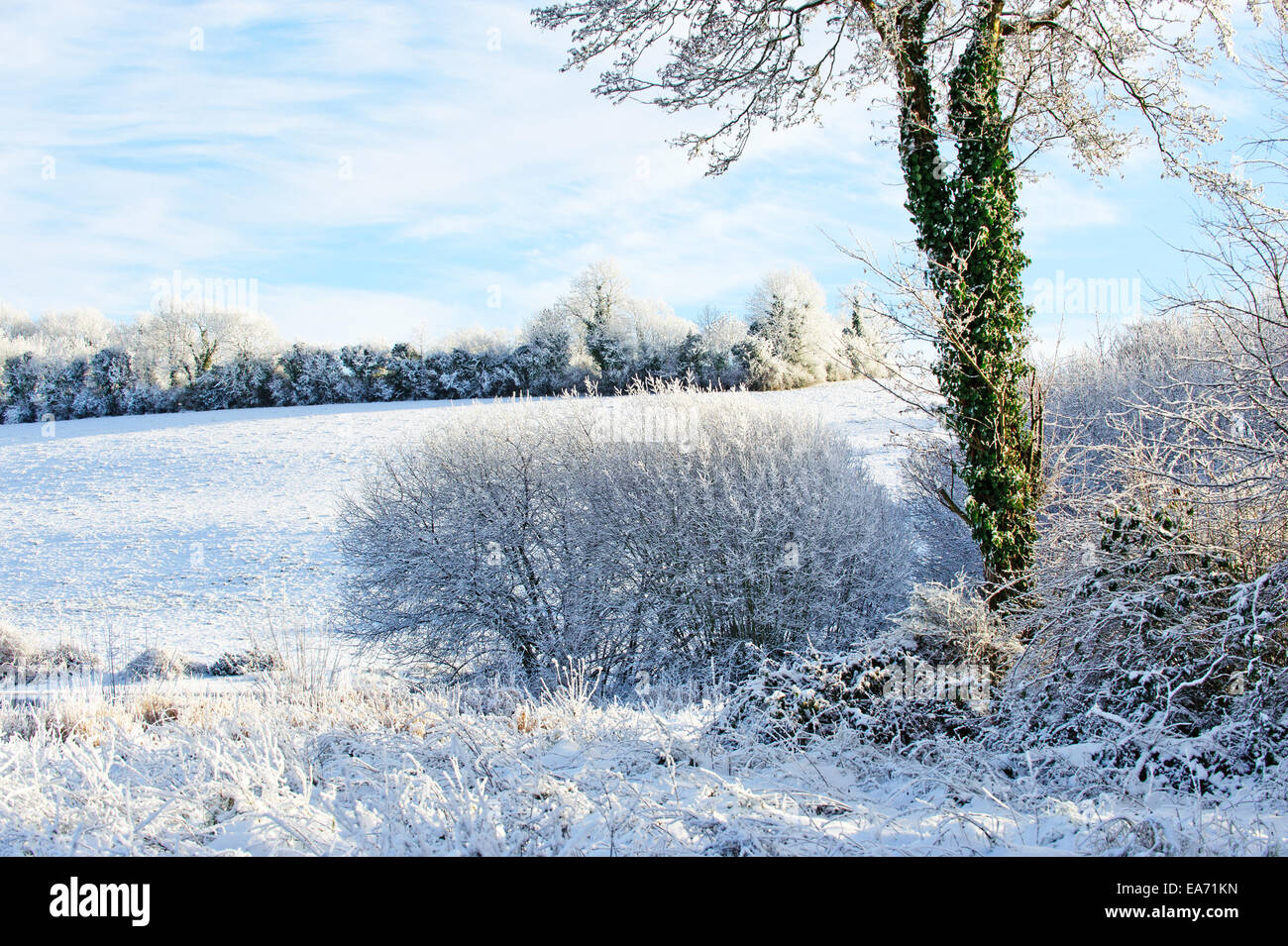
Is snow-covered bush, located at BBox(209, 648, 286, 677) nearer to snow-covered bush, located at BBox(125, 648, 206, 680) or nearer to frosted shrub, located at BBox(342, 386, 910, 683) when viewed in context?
snow-covered bush, located at BBox(125, 648, 206, 680)

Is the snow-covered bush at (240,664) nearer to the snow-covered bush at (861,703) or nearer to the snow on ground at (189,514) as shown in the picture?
the snow on ground at (189,514)

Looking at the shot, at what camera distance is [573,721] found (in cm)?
584

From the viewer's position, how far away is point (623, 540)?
1405 centimetres

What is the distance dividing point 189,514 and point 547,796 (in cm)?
2576

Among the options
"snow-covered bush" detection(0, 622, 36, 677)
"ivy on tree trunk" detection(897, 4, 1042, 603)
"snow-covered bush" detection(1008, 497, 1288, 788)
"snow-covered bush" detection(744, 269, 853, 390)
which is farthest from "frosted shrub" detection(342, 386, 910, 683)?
"snow-covered bush" detection(744, 269, 853, 390)

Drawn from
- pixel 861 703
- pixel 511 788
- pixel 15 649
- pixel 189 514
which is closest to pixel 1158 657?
pixel 861 703

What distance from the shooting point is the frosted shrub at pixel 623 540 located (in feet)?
43.5

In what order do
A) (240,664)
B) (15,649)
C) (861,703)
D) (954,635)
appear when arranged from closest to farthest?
1. (861,703)
2. (954,635)
3. (240,664)
4. (15,649)

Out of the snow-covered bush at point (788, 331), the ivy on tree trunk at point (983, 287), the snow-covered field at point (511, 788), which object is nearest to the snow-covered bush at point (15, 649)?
the snow-covered field at point (511, 788)

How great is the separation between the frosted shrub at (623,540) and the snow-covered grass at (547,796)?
7216 mm

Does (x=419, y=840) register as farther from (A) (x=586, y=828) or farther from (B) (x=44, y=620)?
(B) (x=44, y=620)

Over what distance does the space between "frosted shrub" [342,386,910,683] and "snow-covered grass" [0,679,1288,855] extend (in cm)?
722

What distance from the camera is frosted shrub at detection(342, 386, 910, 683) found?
13.3 metres

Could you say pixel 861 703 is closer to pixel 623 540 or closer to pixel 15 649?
pixel 623 540
